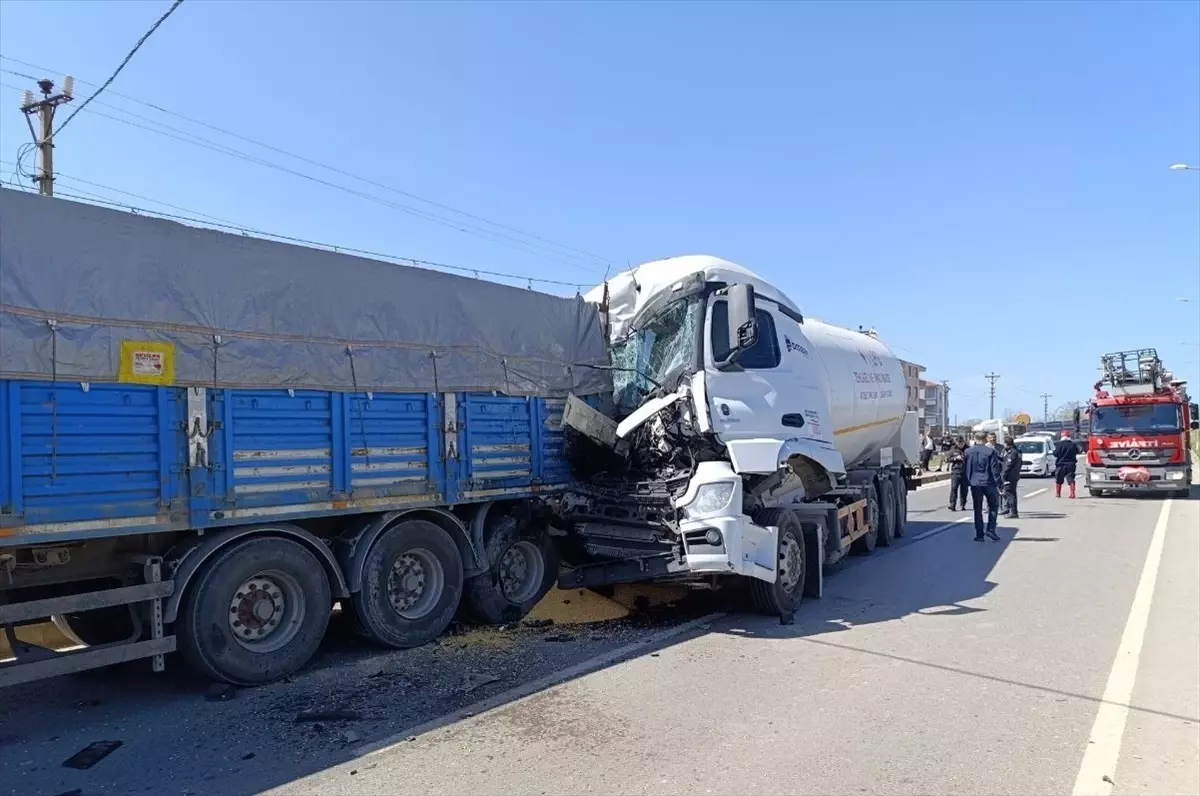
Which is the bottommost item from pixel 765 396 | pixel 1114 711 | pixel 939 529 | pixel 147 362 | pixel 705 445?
pixel 939 529

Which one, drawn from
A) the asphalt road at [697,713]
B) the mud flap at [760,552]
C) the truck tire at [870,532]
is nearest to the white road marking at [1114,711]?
the asphalt road at [697,713]

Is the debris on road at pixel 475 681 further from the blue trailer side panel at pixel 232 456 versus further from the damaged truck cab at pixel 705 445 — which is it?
the damaged truck cab at pixel 705 445

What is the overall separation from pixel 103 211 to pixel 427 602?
3869 millimetres

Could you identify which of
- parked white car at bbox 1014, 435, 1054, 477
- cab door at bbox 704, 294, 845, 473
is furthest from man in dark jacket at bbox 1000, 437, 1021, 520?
parked white car at bbox 1014, 435, 1054, 477

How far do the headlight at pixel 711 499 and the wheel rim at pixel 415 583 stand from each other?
2294mm

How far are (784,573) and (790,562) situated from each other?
180 mm

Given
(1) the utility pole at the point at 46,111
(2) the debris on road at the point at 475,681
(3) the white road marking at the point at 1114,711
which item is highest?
(1) the utility pole at the point at 46,111

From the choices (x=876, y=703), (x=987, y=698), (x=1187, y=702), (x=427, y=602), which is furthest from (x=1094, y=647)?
(x=427, y=602)

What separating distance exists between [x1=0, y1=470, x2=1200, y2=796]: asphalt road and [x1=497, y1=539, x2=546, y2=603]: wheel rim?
659mm

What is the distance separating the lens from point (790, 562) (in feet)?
27.4

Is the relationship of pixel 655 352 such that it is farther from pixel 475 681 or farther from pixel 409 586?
pixel 475 681

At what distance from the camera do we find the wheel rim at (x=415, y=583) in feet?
22.9

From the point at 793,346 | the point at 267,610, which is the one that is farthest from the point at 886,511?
the point at 267,610

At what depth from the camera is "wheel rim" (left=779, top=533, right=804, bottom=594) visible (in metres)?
8.22
